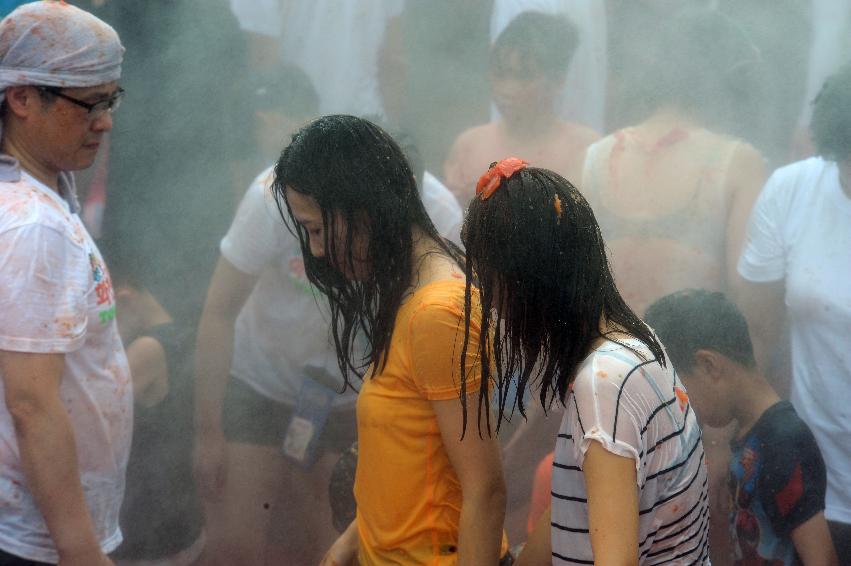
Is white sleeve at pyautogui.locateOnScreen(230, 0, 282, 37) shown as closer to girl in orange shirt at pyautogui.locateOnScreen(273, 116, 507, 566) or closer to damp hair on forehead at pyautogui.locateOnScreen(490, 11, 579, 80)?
damp hair on forehead at pyautogui.locateOnScreen(490, 11, 579, 80)

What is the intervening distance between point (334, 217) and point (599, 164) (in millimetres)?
1469

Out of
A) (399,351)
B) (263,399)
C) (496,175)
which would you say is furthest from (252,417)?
(496,175)

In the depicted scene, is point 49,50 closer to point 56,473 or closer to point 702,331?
point 56,473

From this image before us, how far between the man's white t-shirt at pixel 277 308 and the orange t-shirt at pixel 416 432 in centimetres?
104

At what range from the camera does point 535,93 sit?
3.31m

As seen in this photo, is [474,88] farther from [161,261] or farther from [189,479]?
[189,479]

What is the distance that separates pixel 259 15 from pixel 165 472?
183 centimetres

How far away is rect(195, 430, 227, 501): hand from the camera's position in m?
3.12

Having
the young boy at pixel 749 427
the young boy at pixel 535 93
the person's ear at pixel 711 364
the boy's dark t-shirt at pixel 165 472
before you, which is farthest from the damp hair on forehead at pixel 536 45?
the boy's dark t-shirt at pixel 165 472

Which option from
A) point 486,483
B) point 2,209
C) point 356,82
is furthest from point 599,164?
point 2,209

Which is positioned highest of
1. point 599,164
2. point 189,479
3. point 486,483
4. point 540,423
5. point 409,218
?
point 409,218

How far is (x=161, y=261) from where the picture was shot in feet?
11.8

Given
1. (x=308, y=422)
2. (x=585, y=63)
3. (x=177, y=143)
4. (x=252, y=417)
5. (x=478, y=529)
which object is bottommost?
(x=252, y=417)

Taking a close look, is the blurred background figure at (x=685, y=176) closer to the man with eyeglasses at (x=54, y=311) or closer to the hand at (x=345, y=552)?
the hand at (x=345, y=552)
